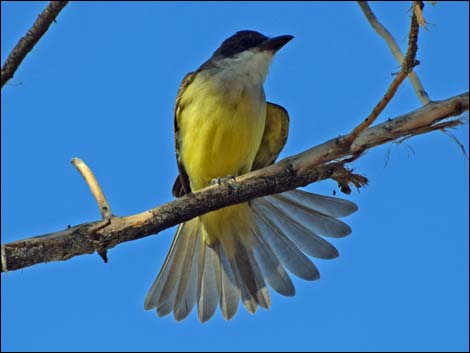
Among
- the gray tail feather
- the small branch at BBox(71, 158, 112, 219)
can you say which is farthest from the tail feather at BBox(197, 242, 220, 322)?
the small branch at BBox(71, 158, 112, 219)

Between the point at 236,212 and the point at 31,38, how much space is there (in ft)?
13.0

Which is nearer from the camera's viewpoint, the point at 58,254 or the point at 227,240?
the point at 58,254

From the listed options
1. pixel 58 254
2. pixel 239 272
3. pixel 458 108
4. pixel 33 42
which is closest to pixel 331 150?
pixel 458 108

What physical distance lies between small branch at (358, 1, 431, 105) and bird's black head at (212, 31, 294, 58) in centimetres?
224

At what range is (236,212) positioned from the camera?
7.61 meters

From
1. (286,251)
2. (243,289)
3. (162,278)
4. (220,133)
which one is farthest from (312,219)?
(162,278)

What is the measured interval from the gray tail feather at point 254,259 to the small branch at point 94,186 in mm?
1959

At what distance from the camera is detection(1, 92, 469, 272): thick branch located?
497cm

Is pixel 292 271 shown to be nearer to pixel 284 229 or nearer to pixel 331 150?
pixel 284 229

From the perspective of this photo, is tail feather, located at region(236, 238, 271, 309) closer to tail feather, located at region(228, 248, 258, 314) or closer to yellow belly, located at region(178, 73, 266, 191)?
tail feather, located at region(228, 248, 258, 314)

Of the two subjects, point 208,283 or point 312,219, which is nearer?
point 312,219

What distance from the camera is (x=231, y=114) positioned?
7.01m

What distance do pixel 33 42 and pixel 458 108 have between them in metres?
2.40

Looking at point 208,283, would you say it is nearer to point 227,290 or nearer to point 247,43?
point 227,290
